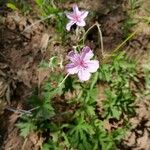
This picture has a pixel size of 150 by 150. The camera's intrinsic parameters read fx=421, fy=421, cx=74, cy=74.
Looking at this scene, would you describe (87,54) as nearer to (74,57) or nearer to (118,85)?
(74,57)

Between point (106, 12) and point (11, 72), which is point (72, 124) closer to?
point (11, 72)

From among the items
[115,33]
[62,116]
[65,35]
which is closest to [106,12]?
[115,33]

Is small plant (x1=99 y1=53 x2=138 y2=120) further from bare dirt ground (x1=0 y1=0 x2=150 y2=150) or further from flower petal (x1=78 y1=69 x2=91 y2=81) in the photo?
flower petal (x1=78 y1=69 x2=91 y2=81)

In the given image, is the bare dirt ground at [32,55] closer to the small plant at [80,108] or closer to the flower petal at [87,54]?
the small plant at [80,108]

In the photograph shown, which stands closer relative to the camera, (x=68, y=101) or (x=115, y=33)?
(x=68, y=101)

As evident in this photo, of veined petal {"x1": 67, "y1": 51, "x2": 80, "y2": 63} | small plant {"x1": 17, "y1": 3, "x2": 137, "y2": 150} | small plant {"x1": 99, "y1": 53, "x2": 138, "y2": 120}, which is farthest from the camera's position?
small plant {"x1": 99, "y1": 53, "x2": 138, "y2": 120}

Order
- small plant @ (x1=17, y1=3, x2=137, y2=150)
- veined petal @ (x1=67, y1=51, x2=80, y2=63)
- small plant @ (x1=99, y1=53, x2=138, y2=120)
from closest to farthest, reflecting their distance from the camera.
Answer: veined petal @ (x1=67, y1=51, x2=80, y2=63) → small plant @ (x1=17, y1=3, x2=137, y2=150) → small plant @ (x1=99, y1=53, x2=138, y2=120)

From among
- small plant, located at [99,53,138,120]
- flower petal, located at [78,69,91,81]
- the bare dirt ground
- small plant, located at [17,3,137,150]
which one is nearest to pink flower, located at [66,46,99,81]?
flower petal, located at [78,69,91,81]
